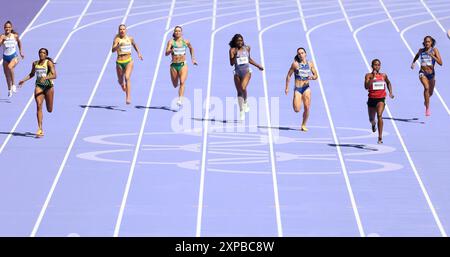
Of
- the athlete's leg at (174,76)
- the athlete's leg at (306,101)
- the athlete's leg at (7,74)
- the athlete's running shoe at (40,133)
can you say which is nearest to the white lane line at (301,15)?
the athlete's leg at (174,76)

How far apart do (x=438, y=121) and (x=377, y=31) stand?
8.75m

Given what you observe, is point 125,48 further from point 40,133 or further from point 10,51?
point 40,133

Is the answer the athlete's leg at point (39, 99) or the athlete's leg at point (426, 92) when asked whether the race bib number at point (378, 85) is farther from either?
the athlete's leg at point (39, 99)

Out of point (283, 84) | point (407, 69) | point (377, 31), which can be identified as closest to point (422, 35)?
point (377, 31)

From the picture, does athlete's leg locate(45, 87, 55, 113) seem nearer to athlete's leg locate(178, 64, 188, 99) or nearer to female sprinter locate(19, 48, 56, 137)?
female sprinter locate(19, 48, 56, 137)

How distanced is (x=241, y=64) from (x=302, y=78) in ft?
4.78

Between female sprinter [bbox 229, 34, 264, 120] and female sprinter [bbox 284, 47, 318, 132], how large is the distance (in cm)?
114

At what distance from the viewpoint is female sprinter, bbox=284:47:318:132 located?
85.2ft

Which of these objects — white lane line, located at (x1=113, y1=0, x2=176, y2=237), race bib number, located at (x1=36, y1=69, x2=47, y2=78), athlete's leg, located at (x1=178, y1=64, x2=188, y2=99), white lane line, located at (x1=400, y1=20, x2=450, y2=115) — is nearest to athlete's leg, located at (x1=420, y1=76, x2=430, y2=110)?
white lane line, located at (x1=400, y1=20, x2=450, y2=115)

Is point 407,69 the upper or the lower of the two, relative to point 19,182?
upper

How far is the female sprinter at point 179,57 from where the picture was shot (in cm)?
2806

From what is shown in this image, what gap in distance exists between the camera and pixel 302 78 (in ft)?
85.8

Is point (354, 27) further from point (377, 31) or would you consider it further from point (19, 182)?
point (19, 182)
